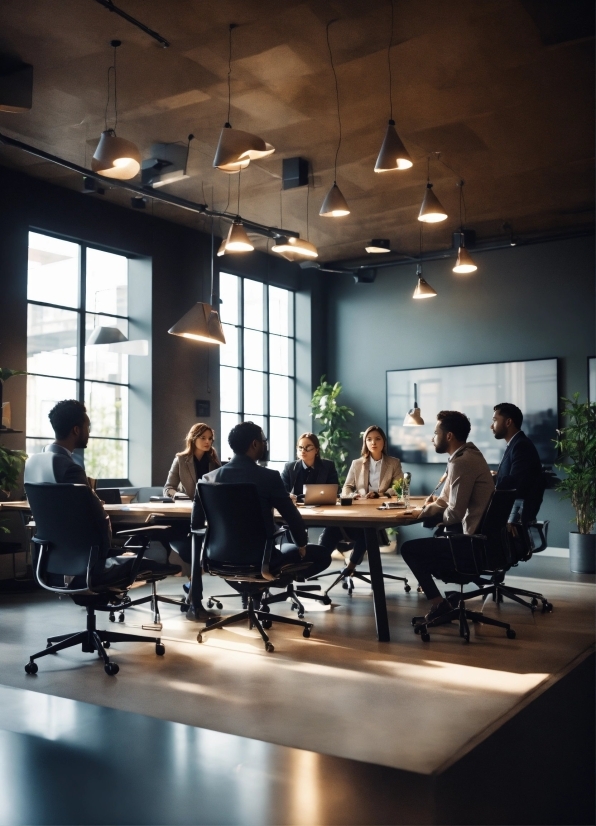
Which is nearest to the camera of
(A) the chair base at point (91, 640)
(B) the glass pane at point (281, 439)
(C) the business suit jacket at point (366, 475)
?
(A) the chair base at point (91, 640)

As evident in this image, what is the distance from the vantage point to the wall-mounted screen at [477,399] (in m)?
9.42

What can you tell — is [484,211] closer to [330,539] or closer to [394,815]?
[330,539]

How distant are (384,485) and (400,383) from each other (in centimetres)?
369

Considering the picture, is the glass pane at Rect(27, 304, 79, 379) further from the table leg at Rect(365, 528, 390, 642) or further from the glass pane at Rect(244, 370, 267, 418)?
the table leg at Rect(365, 528, 390, 642)

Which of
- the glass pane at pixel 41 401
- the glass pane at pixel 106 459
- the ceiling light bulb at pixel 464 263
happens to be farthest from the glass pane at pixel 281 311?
the ceiling light bulb at pixel 464 263

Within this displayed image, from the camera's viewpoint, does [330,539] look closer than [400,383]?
Yes

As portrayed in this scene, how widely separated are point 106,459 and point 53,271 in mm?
2047

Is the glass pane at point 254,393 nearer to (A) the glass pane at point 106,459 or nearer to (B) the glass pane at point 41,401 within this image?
(A) the glass pane at point 106,459

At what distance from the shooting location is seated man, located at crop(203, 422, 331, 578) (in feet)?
15.1

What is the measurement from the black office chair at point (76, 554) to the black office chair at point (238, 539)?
0.48 meters

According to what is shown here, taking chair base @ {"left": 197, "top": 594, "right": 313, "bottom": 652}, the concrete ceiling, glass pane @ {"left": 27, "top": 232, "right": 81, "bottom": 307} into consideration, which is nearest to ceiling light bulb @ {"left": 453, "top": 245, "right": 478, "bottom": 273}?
the concrete ceiling

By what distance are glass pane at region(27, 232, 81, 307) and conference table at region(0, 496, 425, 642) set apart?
3.28 meters

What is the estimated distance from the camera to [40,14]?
15.8ft

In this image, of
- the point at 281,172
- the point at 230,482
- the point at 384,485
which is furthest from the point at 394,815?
the point at 281,172
